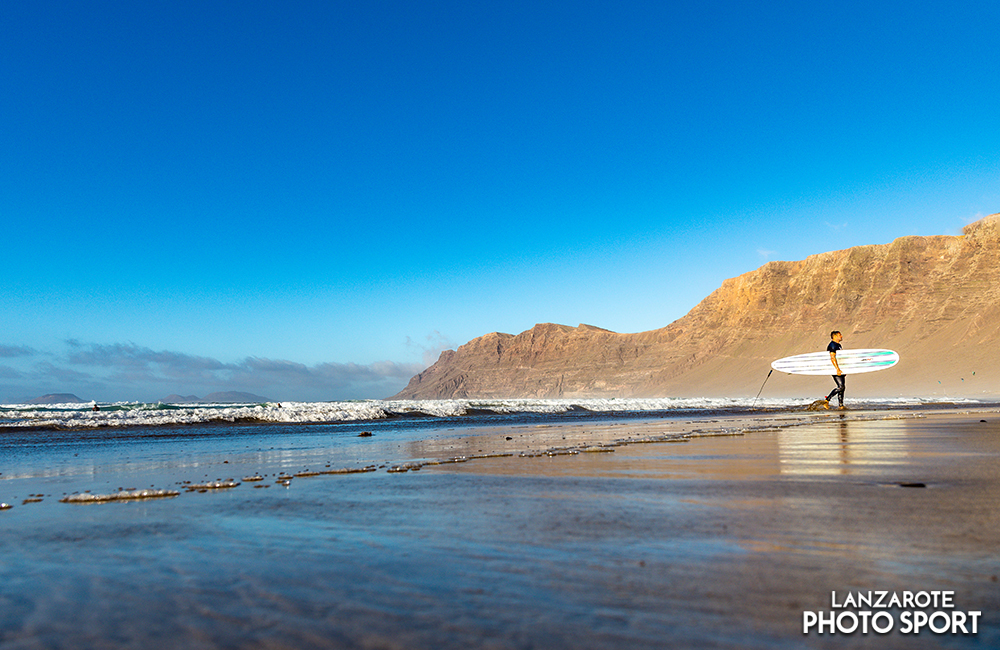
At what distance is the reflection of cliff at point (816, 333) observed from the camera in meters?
79.4

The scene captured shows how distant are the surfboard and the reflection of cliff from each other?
47.5 meters

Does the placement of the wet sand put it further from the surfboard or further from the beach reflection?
the surfboard

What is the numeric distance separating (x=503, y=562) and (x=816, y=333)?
11505 centimetres

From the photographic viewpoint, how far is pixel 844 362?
3156cm

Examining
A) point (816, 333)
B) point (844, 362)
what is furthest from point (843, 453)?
point (816, 333)

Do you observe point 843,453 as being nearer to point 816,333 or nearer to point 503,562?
point 503,562

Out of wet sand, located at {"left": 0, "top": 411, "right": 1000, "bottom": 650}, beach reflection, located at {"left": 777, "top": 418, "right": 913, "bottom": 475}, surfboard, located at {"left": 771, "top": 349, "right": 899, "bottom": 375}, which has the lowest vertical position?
beach reflection, located at {"left": 777, "top": 418, "right": 913, "bottom": 475}

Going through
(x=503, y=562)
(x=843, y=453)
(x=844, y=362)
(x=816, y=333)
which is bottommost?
(x=843, y=453)

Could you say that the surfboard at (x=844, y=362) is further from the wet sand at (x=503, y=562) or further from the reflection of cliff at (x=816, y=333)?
the reflection of cliff at (x=816, y=333)

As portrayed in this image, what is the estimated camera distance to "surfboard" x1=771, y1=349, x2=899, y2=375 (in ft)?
93.3

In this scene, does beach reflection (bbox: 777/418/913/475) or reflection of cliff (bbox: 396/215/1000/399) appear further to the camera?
reflection of cliff (bbox: 396/215/1000/399)

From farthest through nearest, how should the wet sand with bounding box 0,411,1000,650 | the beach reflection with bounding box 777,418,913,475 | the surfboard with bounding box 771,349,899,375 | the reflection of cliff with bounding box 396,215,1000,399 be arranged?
1. the reflection of cliff with bounding box 396,215,1000,399
2. the surfboard with bounding box 771,349,899,375
3. the beach reflection with bounding box 777,418,913,475
4. the wet sand with bounding box 0,411,1000,650

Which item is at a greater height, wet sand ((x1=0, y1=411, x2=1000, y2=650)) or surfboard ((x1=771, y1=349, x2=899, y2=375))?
surfboard ((x1=771, y1=349, x2=899, y2=375))

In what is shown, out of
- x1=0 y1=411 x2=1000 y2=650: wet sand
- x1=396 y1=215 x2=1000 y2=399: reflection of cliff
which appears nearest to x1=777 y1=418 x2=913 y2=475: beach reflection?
x1=0 y1=411 x2=1000 y2=650: wet sand
